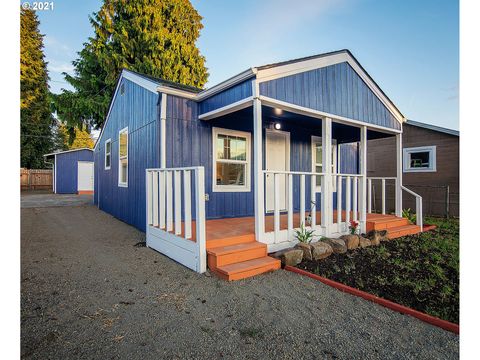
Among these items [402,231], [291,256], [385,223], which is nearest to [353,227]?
[385,223]

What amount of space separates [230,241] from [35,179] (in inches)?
918

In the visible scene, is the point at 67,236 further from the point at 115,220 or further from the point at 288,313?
the point at 288,313

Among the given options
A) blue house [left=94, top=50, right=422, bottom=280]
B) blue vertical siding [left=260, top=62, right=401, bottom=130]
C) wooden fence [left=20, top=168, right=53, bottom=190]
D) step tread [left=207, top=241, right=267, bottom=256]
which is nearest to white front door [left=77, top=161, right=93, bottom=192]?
wooden fence [left=20, top=168, right=53, bottom=190]

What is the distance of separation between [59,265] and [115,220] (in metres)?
4.11

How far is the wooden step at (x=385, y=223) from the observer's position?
546 centimetres

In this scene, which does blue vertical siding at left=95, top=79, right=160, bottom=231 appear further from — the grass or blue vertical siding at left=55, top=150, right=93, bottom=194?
blue vertical siding at left=55, top=150, right=93, bottom=194

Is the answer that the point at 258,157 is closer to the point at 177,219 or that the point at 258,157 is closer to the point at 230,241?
the point at 230,241

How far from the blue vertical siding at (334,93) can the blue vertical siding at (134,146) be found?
8.11 ft

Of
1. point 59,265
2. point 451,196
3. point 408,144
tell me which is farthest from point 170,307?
point 408,144

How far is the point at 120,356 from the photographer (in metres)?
1.77

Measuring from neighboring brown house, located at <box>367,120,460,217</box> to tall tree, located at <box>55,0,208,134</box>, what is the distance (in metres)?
12.7

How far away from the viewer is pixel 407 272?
3.43m

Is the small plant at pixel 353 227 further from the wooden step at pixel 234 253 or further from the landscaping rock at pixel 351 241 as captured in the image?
the wooden step at pixel 234 253
